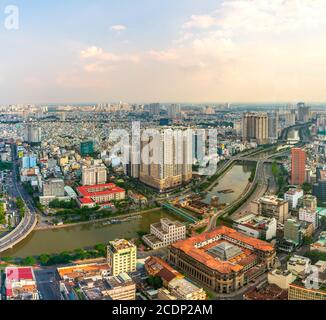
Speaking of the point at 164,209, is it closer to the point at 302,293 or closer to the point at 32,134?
the point at 302,293

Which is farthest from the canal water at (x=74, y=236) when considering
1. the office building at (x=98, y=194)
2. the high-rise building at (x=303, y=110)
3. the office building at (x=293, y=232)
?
the high-rise building at (x=303, y=110)

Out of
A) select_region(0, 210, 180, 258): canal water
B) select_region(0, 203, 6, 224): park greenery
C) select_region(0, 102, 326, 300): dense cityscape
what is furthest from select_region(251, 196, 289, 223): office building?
select_region(0, 203, 6, 224): park greenery

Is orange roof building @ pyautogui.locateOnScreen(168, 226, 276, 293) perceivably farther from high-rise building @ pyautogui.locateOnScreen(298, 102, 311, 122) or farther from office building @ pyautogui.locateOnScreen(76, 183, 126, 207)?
office building @ pyautogui.locateOnScreen(76, 183, 126, 207)

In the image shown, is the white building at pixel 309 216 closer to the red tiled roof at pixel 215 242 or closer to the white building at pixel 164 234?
the red tiled roof at pixel 215 242

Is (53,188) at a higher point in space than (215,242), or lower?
higher

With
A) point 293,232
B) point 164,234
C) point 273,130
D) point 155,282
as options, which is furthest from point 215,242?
point 273,130
